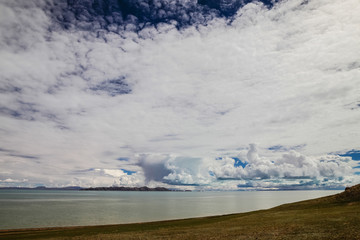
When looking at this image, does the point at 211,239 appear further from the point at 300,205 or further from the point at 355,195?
the point at 355,195

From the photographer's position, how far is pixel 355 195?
5878cm

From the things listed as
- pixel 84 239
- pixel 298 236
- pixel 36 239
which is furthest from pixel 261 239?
pixel 36 239

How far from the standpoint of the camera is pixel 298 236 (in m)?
27.0

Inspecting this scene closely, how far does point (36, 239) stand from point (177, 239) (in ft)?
97.7

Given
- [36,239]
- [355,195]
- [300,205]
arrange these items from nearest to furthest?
[36,239] < [355,195] < [300,205]

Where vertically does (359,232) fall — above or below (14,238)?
above

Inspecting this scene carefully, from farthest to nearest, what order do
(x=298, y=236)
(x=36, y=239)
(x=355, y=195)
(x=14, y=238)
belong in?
(x=355, y=195)
(x=14, y=238)
(x=36, y=239)
(x=298, y=236)

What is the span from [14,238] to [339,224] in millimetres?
59675

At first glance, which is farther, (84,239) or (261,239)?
(84,239)

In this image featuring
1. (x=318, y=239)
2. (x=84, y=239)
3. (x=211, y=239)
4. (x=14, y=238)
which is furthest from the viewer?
(x=14, y=238)

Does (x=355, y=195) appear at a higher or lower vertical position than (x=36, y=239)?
higher

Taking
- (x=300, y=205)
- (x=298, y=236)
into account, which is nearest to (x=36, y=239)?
(x=298, y=236)

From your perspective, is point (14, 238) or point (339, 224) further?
point (14, 238)

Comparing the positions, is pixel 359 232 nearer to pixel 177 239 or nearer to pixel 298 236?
pixel 298 236
